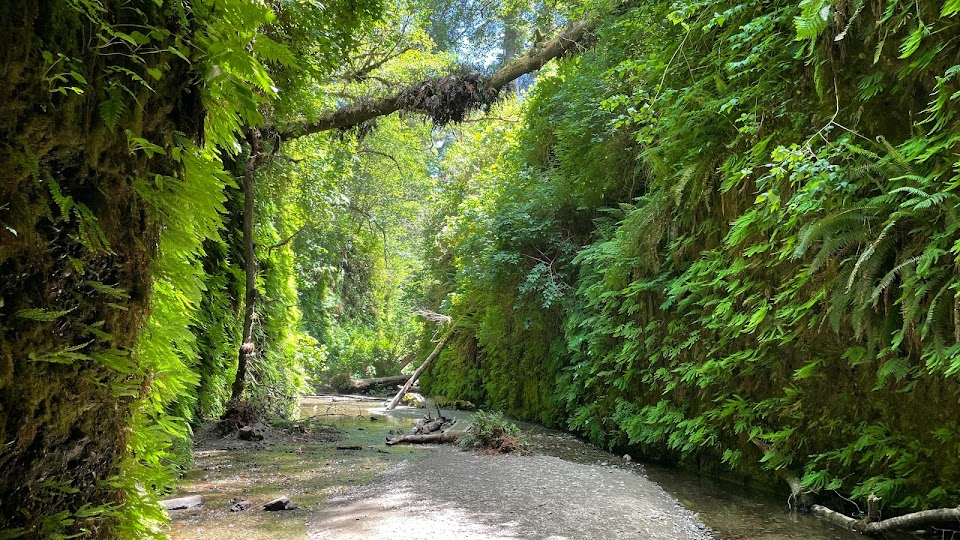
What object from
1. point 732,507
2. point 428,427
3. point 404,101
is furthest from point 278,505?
point 404,101

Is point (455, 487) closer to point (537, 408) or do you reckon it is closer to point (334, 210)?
point (537, 408)

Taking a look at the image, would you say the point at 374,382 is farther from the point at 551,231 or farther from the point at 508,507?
the point at 508,507

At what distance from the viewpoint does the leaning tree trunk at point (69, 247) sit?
1.13 metres

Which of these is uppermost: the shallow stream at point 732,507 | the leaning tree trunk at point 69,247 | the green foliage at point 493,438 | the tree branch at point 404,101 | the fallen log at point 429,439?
the tree branch at point 404,101

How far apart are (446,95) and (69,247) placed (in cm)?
852

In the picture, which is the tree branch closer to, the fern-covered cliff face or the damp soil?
the fern-covered cliff face

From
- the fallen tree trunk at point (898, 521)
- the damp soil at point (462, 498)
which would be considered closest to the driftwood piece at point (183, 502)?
the damp soil at point (462, 498)

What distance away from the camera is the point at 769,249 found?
4957 millimetres

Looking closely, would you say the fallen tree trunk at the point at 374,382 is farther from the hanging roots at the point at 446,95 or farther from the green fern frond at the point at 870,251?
the green fern frond at the point at 870,251

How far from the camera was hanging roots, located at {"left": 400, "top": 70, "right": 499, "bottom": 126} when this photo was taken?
9.12 metres

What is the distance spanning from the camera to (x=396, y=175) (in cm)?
1878

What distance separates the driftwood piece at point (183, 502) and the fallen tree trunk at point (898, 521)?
5261mm

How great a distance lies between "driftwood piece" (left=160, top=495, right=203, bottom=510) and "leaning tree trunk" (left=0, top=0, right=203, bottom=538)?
3368 mm

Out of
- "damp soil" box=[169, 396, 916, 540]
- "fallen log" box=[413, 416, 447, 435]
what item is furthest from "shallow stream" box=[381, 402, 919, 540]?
"fallen log" box=[413, 416, 447, 435]
